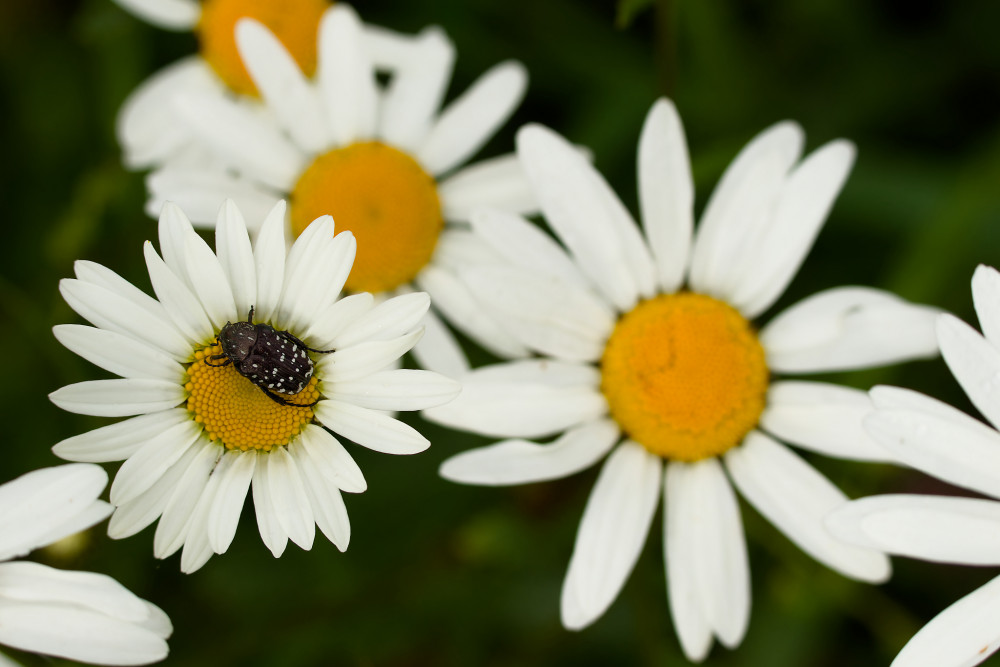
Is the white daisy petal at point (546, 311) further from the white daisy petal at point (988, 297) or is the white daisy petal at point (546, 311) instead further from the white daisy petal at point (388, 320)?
the white daisy petal at point (988, 297)

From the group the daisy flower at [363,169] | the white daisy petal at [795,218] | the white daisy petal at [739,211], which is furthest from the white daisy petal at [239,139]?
the white daisy petal at [795,218]

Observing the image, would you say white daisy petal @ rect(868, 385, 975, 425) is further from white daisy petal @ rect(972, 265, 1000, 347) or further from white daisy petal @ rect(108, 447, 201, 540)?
white daisy petal @ rect(108, 447, 201, 540)

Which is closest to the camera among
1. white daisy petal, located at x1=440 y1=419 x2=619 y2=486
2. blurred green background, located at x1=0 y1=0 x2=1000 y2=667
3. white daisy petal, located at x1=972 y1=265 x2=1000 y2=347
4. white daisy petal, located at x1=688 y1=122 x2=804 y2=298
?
white daisy petal, located at x1=972 y1=265 x2=1000 y2=347

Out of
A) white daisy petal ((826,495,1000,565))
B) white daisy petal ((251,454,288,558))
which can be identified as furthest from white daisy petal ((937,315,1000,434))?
white daisy petal ((251,454,288,558))

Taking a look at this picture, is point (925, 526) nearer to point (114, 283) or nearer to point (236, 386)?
point (236, 386)

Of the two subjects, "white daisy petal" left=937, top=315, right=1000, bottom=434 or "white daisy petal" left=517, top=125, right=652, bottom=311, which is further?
"white daisy petal" left=517, top=125, right=652, bottom=311

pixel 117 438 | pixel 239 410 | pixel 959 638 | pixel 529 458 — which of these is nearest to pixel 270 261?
pixel 239 410

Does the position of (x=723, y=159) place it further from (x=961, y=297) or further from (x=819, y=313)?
(x=961, y=297)
